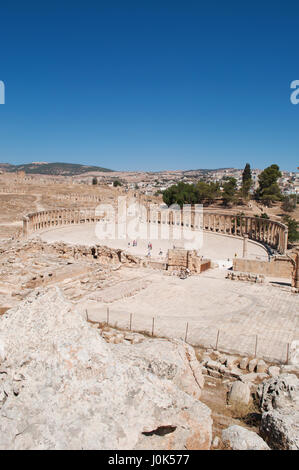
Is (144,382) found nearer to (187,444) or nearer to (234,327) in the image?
(187,444)

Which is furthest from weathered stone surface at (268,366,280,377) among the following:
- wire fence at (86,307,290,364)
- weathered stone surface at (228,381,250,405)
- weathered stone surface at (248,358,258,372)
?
weathered stone surface at (228,381,250,405)

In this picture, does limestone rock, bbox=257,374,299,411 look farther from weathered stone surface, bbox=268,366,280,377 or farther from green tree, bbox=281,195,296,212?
green tree, bbox=281,195,296,212

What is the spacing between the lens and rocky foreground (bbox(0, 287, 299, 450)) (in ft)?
14.3

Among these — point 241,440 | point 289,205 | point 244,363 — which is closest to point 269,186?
point 289,205

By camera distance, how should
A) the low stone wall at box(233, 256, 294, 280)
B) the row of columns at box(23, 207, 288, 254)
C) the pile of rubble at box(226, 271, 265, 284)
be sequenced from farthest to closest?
1. the row of columns at box(23, 207, 288, 254)
2. the low stone wall at box(233, 256, 294, 280)
3. the pile of rubble at box(226, 271, 265, 284)

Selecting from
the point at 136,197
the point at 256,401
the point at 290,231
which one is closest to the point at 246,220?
the point at 290,231

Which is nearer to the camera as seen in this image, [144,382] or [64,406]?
[64,406]

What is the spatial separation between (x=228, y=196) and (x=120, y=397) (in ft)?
225

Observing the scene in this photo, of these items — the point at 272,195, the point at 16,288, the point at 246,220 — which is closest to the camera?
the point at 16,288

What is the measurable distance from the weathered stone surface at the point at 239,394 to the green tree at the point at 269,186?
65.3 metres

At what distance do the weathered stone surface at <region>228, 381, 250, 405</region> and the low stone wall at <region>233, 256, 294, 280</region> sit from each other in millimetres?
19351

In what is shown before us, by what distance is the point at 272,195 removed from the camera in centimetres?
6950

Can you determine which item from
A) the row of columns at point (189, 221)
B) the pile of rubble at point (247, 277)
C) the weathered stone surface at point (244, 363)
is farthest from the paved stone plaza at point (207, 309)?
the row of columns at point (189, 221)

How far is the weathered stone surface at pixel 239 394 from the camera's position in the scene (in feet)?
25.6
